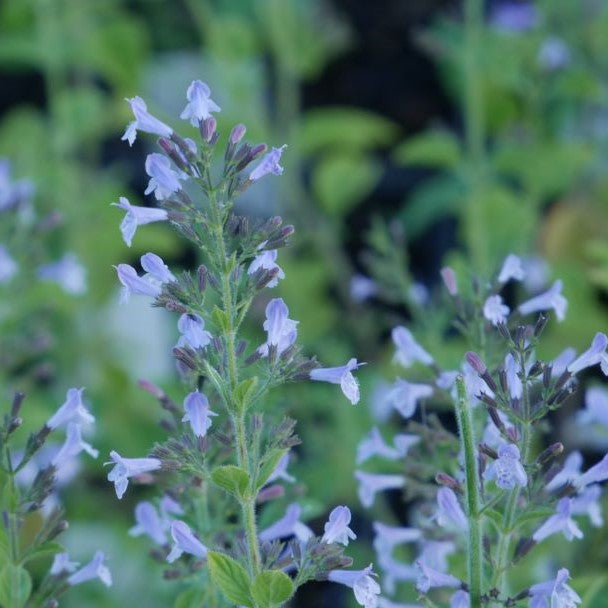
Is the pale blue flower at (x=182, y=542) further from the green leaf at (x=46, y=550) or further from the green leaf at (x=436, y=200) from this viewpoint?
the green leaf at (x=436, y=200)

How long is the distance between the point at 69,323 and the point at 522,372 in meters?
2.26

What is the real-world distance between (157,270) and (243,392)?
14cm

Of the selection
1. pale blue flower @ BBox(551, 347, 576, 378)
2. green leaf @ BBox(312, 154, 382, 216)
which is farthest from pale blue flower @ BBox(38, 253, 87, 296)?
pale blue flower @ BBox(551, 347, 576, 378)

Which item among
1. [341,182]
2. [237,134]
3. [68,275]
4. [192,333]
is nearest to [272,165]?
[237,134]

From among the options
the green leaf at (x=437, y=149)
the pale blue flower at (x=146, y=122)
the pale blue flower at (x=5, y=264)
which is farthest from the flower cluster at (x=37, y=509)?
the green leaf at (x=437, y=149)

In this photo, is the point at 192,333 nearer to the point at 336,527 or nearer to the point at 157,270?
the point at 157,270

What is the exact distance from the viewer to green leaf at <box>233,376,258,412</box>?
1038mm

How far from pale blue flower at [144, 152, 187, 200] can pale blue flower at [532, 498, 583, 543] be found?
0.43 m

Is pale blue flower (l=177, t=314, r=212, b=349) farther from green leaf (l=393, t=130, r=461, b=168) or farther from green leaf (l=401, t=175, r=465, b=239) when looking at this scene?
green leaf (l=401, t=175, r=465, b=239)

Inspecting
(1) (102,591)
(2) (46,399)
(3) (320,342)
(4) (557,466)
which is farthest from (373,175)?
(4) (557,466)

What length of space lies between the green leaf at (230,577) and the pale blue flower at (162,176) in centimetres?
31

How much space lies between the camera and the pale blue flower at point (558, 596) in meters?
1.04

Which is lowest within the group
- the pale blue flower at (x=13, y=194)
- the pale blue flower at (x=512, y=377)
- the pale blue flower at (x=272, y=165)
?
the pale blue flower at (x=512, y=377)

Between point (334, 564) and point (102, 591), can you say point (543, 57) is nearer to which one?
point (102, 591)
